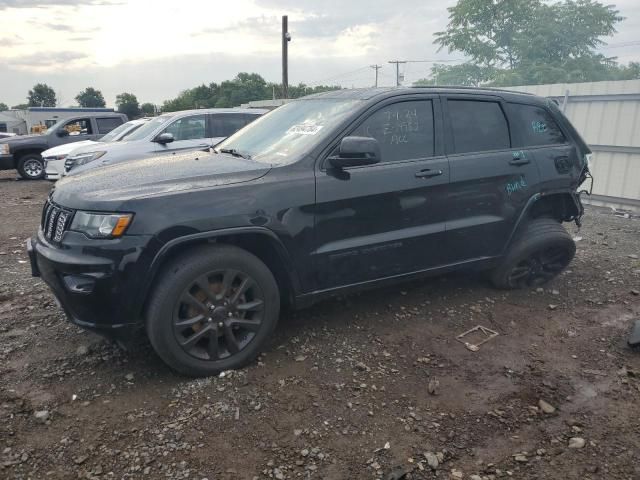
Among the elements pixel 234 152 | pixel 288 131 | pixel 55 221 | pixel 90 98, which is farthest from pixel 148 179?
pixel 90 98

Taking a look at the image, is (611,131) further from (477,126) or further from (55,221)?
(55,221)

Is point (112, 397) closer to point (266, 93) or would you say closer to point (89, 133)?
point (89, 133)

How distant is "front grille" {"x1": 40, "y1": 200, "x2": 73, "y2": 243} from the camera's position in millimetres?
2915

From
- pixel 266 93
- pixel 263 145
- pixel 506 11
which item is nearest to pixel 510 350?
pixel 263 145

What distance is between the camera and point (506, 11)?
33906mm

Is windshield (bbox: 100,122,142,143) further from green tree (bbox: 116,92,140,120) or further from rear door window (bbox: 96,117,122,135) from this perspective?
green tree (bbox: 116,92,140,120)

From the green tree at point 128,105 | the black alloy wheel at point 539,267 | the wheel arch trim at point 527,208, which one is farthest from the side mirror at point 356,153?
the green tree at point 128,105

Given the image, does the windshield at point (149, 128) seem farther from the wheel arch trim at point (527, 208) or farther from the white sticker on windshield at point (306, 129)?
the wheel arch trim at point (527, 208)

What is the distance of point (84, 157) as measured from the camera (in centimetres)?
912

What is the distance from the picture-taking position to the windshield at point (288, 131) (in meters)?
3.47

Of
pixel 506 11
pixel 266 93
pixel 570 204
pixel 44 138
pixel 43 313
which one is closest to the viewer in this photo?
pixel 43 313

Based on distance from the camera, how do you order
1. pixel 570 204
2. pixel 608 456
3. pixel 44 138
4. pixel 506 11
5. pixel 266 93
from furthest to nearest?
pixel 266 93 < pixel 506 11 < pixel 44 138 < pixel 570 204 < pixel 608 456

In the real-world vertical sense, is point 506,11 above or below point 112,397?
above

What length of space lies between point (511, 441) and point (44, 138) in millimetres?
13782
